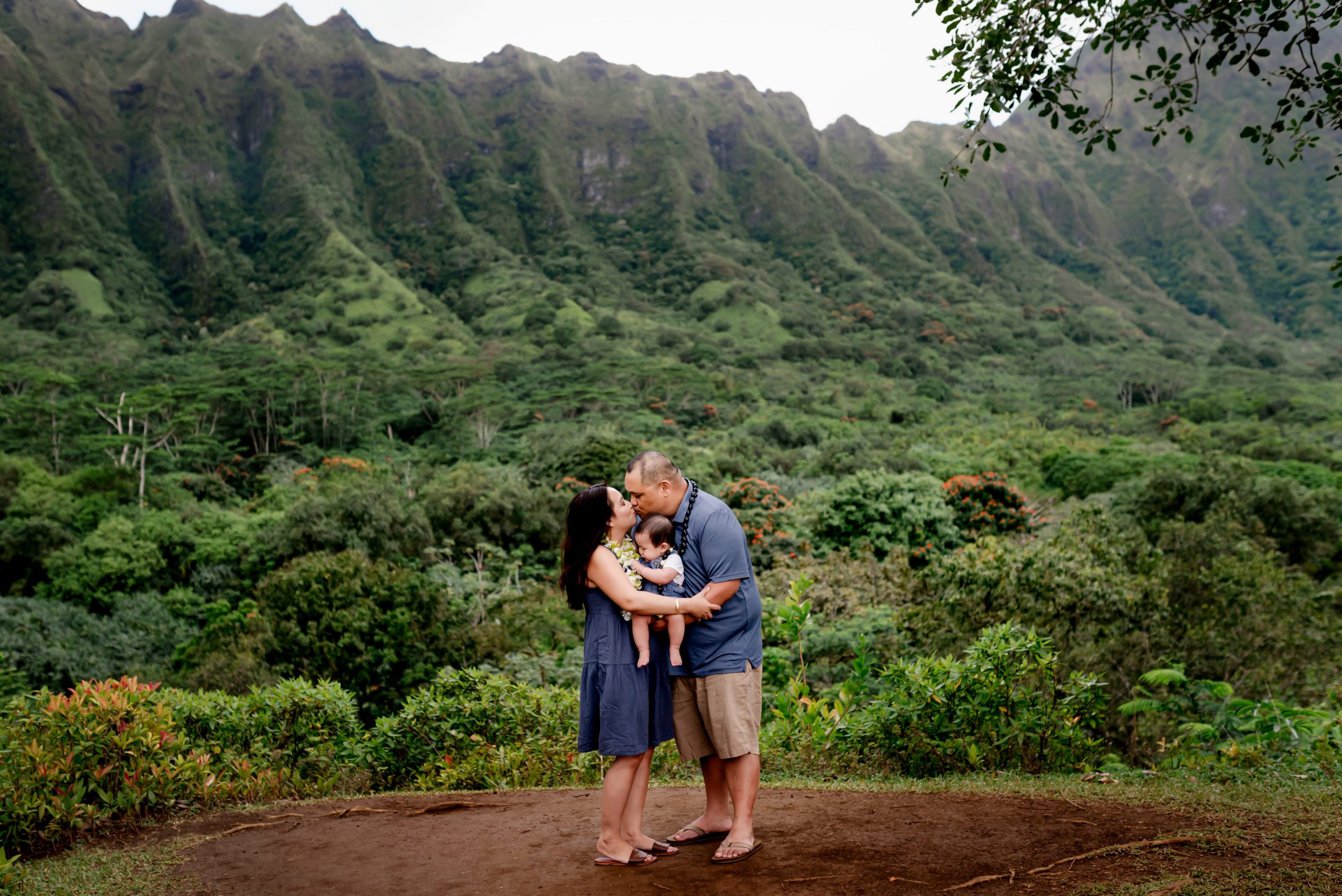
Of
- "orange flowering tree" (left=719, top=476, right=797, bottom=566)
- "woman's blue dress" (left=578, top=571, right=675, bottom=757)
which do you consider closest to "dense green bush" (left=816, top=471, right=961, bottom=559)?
"orange flowering tree" (left=719, top=476, right=797, bottom=566)

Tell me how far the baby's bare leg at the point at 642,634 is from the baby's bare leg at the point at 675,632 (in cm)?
9

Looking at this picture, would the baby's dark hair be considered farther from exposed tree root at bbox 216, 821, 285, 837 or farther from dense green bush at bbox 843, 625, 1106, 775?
exposed tree root at bbox 216, 821, 285, 837

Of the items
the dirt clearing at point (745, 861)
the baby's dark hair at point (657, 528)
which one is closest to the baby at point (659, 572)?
the baby's dark hair at point (657, 528)

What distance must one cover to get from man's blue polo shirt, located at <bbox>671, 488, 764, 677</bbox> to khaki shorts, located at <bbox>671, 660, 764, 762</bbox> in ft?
0.16

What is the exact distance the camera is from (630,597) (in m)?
3.02

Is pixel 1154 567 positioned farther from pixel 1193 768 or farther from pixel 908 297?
pixel 908 297

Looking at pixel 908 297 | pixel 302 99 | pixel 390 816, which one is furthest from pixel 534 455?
pixel 302 99

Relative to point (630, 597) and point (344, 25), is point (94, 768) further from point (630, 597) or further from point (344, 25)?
point (344, 25)

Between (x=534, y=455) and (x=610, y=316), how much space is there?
30.8m

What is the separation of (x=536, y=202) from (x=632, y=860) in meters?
82.1

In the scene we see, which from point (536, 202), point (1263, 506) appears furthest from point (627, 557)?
point (536, 202)

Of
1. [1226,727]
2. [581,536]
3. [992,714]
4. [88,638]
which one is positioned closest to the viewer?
[581,536]

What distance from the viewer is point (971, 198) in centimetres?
10019

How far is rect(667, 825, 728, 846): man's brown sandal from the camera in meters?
3.32
